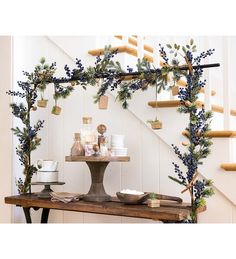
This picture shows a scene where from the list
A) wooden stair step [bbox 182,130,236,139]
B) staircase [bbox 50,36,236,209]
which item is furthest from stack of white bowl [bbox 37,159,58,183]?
wooden stair step [bbox 182,130,236,139]

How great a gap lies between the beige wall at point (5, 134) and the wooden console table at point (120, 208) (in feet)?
1.23

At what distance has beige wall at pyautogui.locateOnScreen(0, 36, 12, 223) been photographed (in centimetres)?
241

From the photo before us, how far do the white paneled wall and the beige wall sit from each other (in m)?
0.05

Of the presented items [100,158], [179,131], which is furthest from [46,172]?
[179,131]

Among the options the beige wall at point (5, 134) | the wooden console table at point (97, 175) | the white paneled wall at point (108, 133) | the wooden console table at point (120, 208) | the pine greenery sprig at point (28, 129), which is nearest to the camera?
the wooden console table at point (120, 208)

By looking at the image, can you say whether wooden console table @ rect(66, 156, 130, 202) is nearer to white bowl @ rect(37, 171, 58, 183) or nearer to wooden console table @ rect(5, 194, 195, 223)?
wooden console table @ rect(5, 194, 195, 223)

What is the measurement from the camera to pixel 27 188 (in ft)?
7.28

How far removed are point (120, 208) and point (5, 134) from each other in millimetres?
1083

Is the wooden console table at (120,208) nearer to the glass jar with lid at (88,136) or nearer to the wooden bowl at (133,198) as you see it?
the wooden bowl at (133,198)

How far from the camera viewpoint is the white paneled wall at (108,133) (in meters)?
2.07

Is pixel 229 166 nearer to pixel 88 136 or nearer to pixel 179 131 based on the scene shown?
pixel 179 131

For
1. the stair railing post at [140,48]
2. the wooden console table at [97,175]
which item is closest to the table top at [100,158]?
the wooden console table at [97,175]

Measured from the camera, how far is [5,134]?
7.95 ft

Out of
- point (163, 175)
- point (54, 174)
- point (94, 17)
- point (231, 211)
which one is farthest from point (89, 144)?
point (231, 211)
